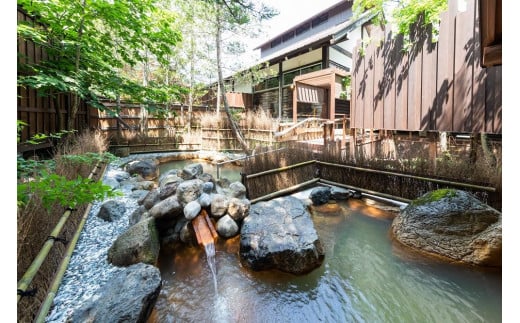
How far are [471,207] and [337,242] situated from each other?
194 centimetres

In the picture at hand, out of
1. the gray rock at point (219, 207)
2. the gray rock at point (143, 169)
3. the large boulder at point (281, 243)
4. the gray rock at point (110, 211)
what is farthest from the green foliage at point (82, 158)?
the gray rock at point (143, 169)

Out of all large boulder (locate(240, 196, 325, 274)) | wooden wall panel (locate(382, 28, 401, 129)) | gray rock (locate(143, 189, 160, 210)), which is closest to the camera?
large boulder (locate(240, 196, 325, 274))

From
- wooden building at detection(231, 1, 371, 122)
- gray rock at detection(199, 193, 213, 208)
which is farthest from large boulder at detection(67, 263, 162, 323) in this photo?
wooden building at detection(231, 1, 371, 122)

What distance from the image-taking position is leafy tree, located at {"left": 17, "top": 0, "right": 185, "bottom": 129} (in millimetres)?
4648

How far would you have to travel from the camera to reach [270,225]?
12.3 ft

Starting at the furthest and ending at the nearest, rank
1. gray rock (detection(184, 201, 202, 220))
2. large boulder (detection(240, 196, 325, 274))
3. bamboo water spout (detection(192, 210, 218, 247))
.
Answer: gray rock (detection(184, 201, 202, 220)), bamboo water spout (detection(192, 210, 218, 247)), large boulder (detection(240, 196, 325, 274))

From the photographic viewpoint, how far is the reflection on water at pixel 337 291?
8.36 ft

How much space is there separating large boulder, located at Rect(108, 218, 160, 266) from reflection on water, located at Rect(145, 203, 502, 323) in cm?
30

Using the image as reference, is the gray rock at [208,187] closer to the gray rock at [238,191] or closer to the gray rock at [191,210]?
the gray rock at [238,191]

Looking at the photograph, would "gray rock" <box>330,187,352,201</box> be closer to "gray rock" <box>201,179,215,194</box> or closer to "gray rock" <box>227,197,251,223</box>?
"gray rock" <box>227,197,251,223</box>

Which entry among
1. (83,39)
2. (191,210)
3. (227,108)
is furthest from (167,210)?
(227,108)
